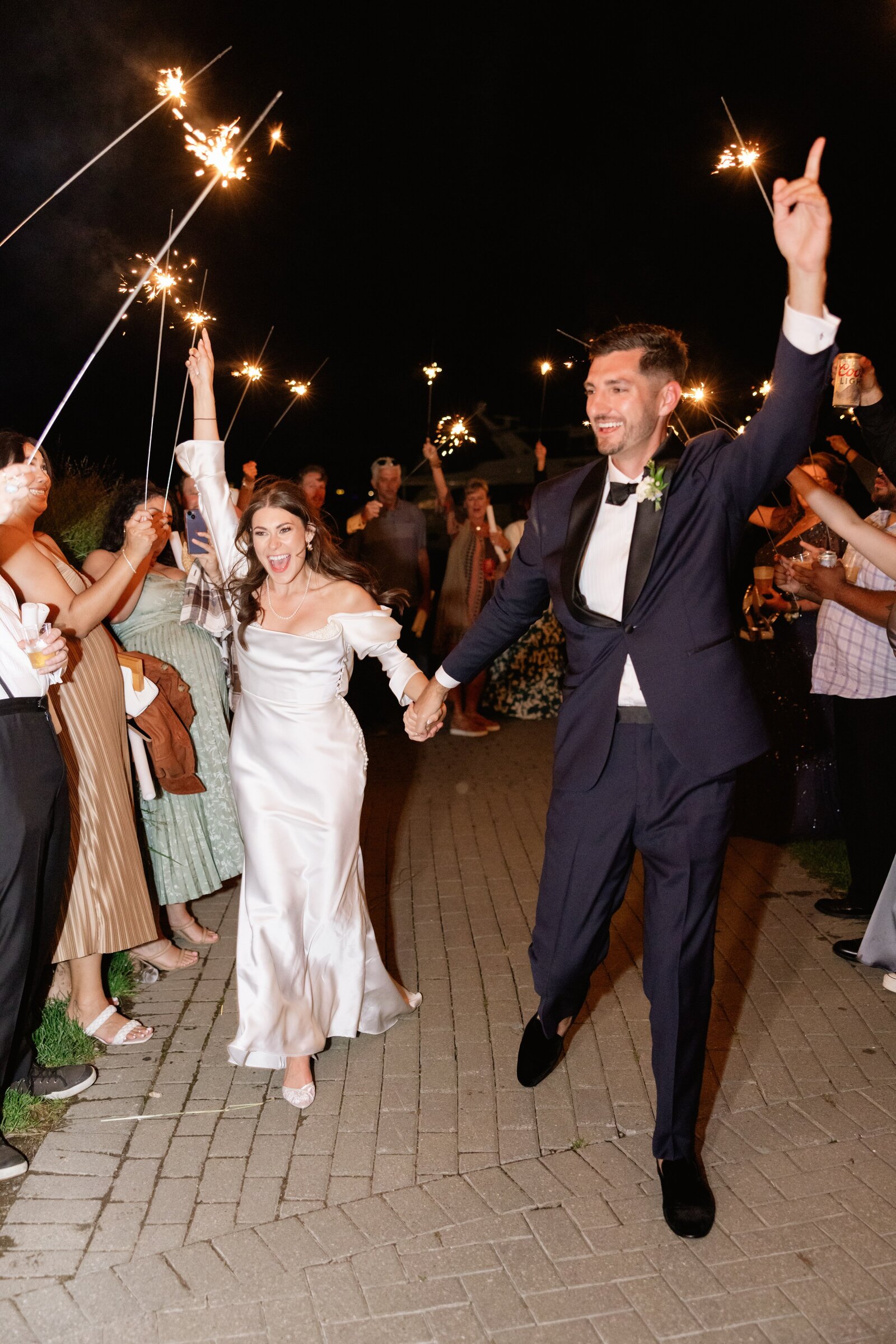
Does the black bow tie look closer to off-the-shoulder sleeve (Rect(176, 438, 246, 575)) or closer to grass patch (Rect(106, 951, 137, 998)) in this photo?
off-the-shoulder sleeve (Rect(176, 438, 246, 575))

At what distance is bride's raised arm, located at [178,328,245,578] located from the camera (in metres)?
4.39

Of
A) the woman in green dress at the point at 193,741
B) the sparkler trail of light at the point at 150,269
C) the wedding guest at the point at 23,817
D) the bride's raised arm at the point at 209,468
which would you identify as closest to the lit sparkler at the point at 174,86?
the sparkler trail of light at the point at 150,269

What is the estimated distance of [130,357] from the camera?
1159 centimetres

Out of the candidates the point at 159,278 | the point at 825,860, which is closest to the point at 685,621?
the point at 159,278

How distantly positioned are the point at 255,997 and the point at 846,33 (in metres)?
12.2

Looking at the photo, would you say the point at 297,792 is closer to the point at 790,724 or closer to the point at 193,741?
the point at 193,741

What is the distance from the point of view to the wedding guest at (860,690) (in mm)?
4926

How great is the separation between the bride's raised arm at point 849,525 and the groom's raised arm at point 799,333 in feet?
3.19

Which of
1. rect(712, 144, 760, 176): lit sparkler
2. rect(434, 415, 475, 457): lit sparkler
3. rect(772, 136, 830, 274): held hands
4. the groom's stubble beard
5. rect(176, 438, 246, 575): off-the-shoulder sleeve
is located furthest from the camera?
rect(434, 415, 475, 457): lit sparkler

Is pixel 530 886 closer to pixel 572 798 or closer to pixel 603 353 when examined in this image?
pixel 572 798

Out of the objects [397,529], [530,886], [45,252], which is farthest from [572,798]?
[45,252]

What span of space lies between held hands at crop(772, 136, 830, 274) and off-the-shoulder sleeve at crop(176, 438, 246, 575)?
260cm

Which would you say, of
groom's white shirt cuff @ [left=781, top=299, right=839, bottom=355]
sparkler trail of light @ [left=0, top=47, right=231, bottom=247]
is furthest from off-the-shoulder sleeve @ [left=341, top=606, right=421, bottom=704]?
groom's white shirt cuff @ [left=781, top=299, right=839, bottom=355]

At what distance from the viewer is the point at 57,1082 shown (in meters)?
3.99
